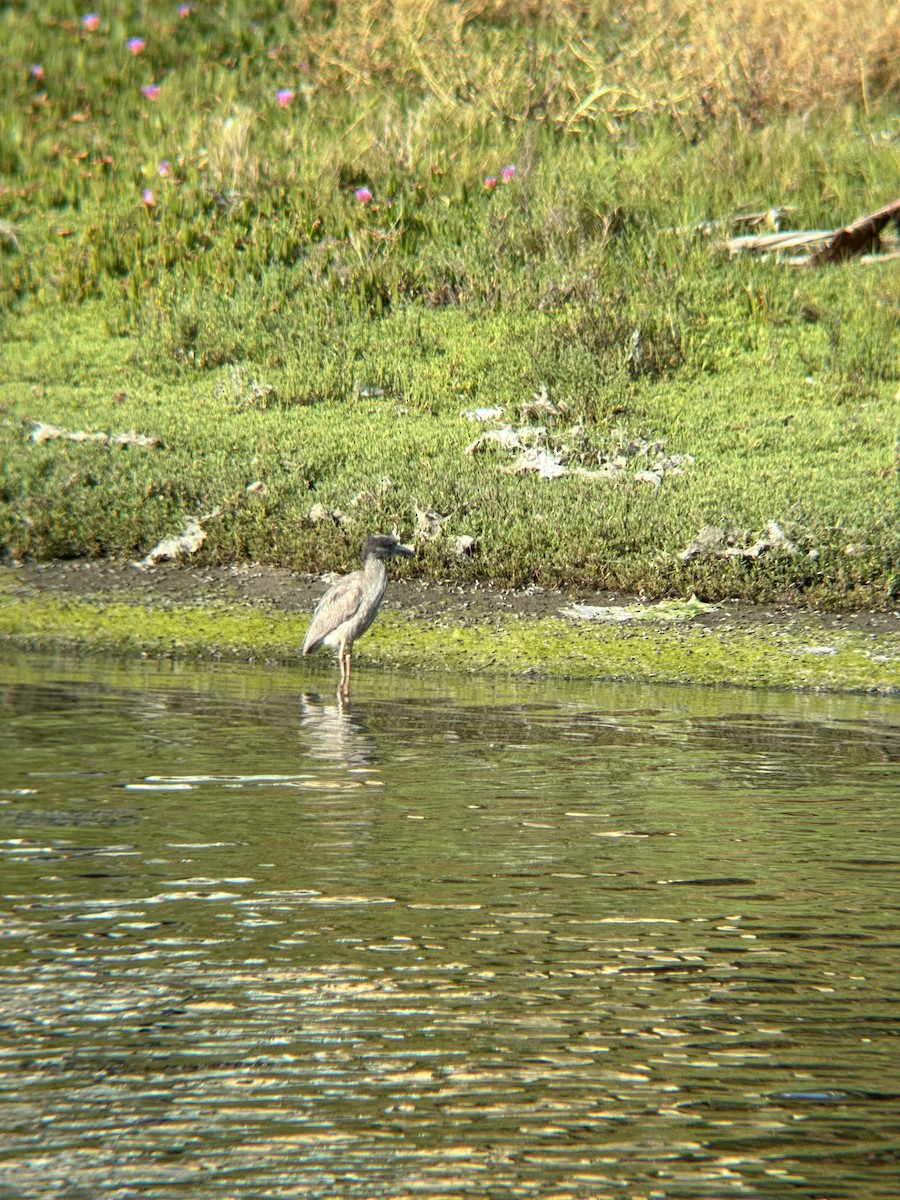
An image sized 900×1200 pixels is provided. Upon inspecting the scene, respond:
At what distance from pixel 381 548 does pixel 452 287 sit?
21.9 feet

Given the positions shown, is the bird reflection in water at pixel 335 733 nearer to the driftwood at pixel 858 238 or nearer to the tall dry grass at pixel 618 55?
the driftwood at pixel 858 238

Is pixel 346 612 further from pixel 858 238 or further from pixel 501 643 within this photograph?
pixel 858 238

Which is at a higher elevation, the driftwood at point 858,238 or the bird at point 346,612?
the driftwood at point 858,238

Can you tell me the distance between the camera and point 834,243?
18203mm

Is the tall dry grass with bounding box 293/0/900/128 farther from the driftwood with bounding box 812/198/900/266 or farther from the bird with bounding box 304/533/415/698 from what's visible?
the bird with bounding box 304/533/415/698

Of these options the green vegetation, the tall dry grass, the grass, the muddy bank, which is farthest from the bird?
the tall dry grass

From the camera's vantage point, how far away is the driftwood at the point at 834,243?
18.2 meters

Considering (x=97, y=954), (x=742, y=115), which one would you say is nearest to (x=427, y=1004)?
(x=97, y=954)

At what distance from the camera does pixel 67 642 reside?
1268 cm

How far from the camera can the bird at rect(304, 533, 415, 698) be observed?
11.5 metres

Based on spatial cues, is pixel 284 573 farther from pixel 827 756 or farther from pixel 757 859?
pixel 757 859

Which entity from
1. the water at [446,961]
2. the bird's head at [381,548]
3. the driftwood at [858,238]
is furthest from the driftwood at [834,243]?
the water at [446,961]

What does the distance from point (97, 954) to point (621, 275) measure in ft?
43.1

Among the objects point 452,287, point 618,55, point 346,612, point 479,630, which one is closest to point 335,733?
point 346,612
